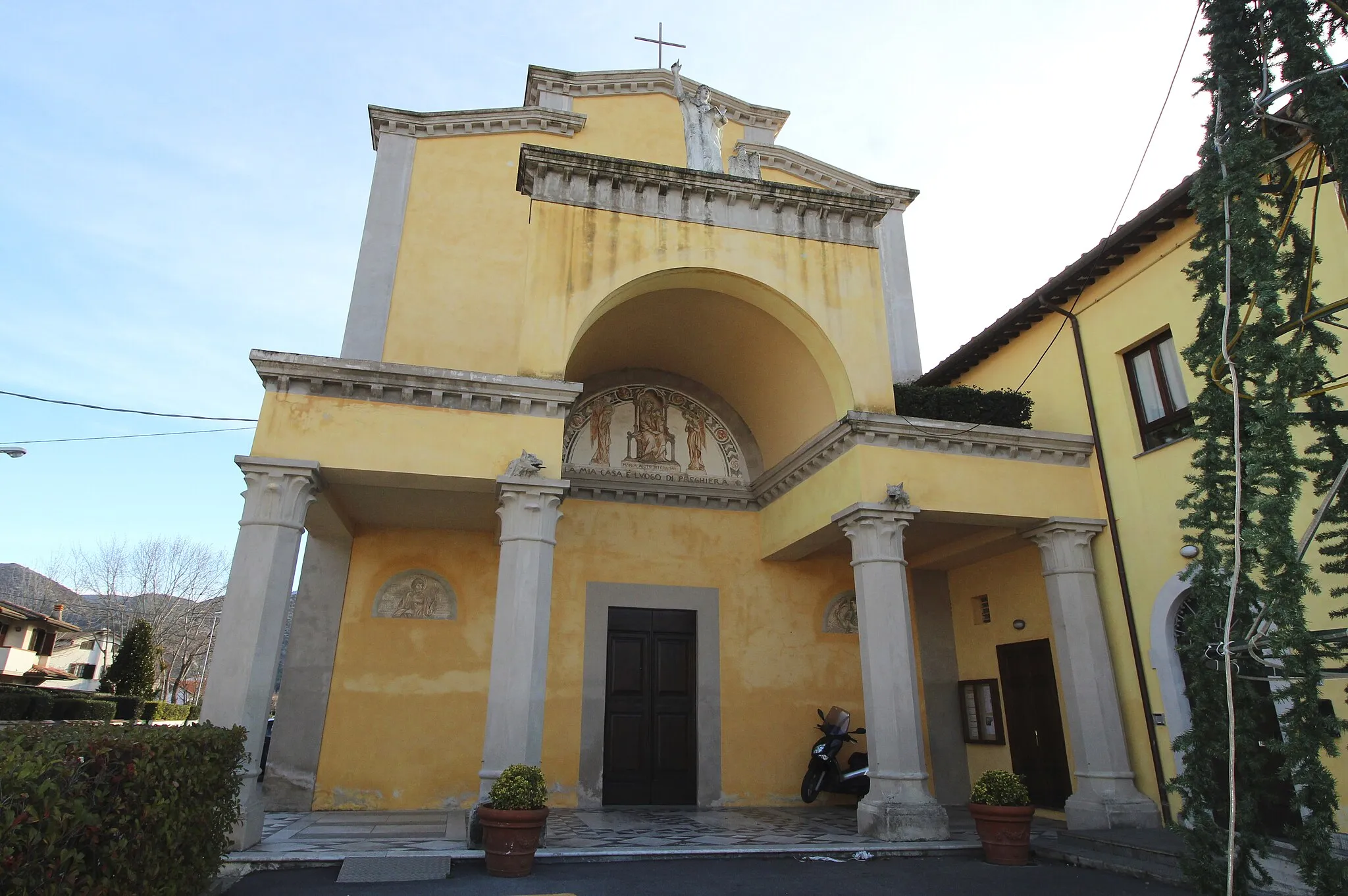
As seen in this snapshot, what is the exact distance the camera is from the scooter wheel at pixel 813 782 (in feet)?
36.8

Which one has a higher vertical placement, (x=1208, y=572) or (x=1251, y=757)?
(x=1208, y=572)

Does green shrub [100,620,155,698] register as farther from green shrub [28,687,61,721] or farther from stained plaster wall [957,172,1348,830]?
stained plaster wall [957,172,1348,830]

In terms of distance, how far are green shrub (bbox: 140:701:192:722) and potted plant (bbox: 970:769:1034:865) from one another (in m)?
23.7

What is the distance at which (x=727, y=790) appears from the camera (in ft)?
37.1

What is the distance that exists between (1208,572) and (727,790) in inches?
345

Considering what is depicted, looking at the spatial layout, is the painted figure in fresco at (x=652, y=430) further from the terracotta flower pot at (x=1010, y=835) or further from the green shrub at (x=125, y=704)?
the green shrub at (x=125, y=704)

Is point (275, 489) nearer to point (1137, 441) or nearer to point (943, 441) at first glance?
point (943, 441)

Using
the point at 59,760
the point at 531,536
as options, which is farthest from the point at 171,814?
the point at 531,536

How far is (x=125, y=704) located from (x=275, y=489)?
20546 mm

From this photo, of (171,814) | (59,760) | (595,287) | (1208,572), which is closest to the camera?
(59,760)

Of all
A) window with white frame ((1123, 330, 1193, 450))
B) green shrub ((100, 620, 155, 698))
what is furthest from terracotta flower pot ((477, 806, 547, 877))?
green shrub ((100, 620, 155, 698))

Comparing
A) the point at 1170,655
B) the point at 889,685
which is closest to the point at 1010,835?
the point at 889,685

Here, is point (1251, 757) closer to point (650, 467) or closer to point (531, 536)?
point (531, 536)

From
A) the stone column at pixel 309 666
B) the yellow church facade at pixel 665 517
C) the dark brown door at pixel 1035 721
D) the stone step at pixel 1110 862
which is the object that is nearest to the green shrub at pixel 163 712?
the stone column at pixel 309 666
